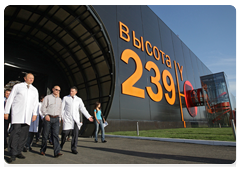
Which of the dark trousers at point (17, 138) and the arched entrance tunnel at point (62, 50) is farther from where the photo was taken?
the arched entrance tunnel at point (62, 50)

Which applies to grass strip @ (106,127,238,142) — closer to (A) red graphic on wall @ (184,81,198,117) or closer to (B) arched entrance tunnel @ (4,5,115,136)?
(B) arched entrance tunnel @ (4,5,115,136)

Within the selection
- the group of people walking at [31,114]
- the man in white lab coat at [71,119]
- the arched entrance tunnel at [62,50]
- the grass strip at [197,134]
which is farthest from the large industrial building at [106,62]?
the group of people walking at [31,114]

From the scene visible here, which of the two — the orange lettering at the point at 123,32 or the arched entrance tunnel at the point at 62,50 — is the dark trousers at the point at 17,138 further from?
the orange lettering at the point at 123,32

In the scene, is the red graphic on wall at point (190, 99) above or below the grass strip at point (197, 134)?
above

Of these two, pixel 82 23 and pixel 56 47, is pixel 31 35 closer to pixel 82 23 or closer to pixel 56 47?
pixel 56 47

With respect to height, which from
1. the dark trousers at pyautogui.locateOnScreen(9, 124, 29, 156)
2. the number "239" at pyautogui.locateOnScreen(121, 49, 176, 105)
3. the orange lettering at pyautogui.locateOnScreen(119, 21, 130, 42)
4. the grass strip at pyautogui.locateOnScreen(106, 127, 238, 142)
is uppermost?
the orange lettering at pyautogui.locateOnScreen(119, 21, 130, 42)

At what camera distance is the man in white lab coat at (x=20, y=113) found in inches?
137

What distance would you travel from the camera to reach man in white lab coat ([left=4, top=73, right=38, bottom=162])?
348 cm

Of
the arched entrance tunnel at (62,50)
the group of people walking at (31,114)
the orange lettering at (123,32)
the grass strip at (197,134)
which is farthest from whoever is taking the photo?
the orange lettering at (123,32)

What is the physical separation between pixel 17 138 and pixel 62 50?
1375 centimetres

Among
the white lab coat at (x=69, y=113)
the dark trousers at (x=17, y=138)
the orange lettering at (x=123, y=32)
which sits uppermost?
the orange lettering at (x=123, y=32)

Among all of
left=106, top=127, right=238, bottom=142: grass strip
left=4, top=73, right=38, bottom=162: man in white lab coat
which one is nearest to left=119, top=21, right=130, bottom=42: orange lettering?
left=106, top=127, right=238, bottom=142: grass strip

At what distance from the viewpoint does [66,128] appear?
14.2ft
